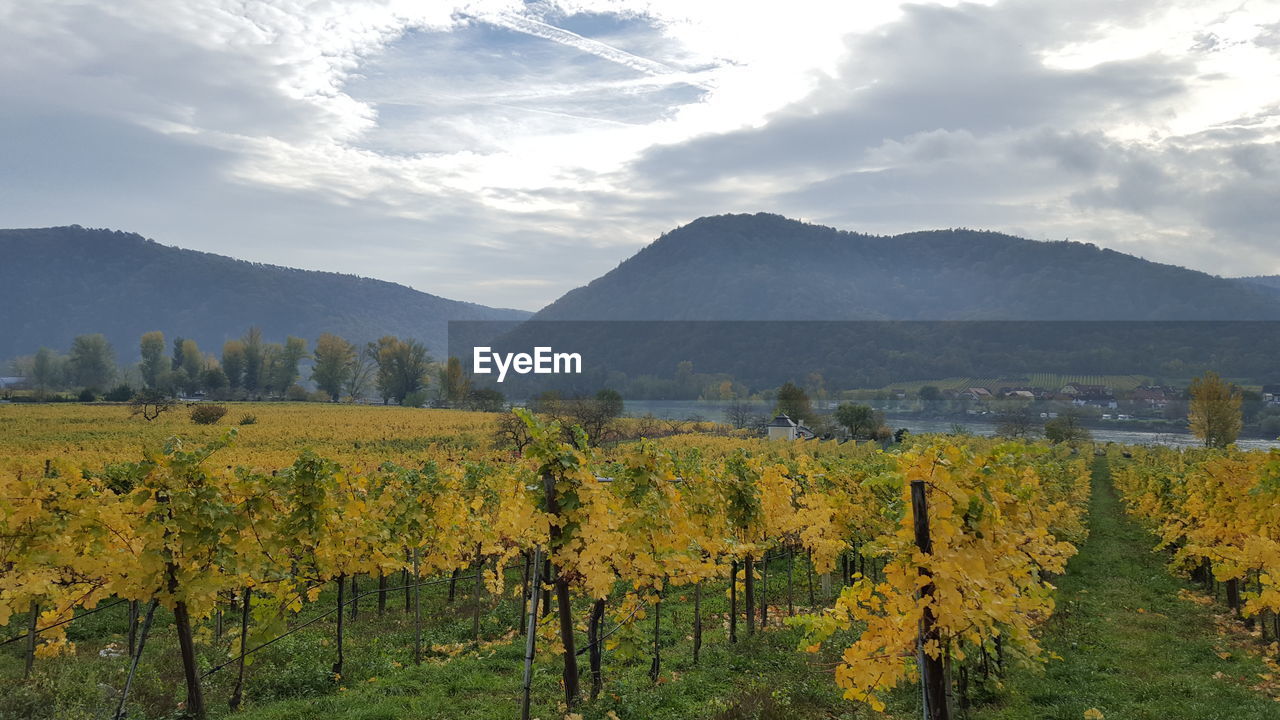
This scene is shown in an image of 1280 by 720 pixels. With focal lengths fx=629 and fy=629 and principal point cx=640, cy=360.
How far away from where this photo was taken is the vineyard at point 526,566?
6.03m

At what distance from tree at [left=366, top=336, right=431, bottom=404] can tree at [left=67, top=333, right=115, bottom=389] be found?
60509 mm

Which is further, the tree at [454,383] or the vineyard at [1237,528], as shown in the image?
the tree at [454,383]

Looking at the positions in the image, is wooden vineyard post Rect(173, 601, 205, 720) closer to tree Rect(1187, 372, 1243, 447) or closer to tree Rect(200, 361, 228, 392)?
tree Rect(1187, 372, 1243, 447)

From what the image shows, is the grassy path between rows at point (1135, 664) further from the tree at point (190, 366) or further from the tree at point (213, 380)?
the tree at point (190, 366)

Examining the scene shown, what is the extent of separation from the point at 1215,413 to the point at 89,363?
190m

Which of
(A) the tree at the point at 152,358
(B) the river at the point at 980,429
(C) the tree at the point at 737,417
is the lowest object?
(B) the river at the point at 980,429

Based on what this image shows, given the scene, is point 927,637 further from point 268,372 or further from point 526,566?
point 268,372

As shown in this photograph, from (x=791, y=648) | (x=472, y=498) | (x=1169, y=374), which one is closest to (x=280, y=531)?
(x=472, y=498)

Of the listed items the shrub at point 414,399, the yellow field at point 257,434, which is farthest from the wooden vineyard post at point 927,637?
the shrub at point 414,399

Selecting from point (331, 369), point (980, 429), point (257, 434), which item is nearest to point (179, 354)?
point (331, 369)

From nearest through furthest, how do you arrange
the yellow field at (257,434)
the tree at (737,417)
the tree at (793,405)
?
the yellow field at (257,434) < the tree at (793,405) < the tree at (737,417)

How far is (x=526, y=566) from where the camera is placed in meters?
12.8

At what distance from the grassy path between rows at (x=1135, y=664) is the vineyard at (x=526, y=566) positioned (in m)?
0.86

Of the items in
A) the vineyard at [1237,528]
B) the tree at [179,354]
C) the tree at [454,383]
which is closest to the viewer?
the vineyard at [1237,528]
